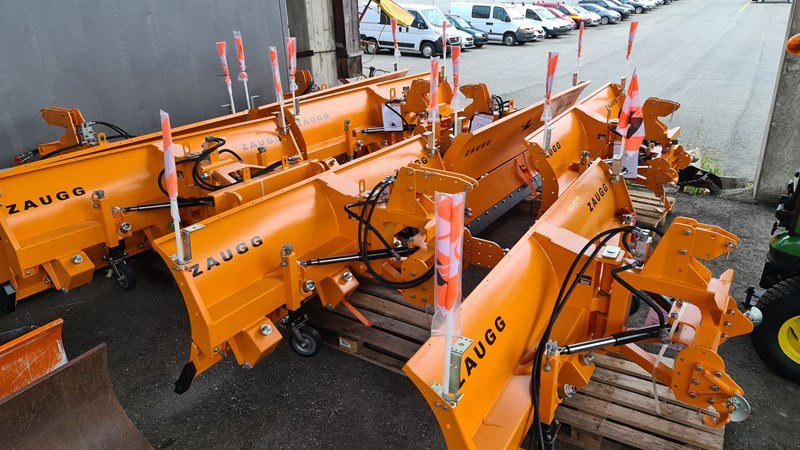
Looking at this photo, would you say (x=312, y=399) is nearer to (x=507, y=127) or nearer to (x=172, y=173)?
(x=172, y=173)

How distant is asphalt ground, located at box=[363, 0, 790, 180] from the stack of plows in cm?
324

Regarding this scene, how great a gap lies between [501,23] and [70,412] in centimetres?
2249

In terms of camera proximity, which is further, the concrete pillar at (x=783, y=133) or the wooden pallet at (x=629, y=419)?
the concrete pillar at (x=783, y=133)

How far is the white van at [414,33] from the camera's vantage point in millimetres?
18719

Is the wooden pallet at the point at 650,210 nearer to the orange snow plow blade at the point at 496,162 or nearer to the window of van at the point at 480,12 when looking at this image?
the orange snow plow blade at the point at 496,162

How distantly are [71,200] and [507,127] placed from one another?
13.4 ft

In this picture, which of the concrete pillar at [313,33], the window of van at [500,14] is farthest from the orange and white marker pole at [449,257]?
the window of van at [500,14]

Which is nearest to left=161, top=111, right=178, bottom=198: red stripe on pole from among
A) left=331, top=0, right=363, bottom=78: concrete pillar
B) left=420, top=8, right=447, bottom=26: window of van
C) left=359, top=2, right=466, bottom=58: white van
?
left=331, top=0, right=363, bottom=78: concrete pillar

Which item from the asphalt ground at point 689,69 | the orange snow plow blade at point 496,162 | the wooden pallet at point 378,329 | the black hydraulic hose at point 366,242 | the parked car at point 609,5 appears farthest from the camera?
the parked car at point 609,5

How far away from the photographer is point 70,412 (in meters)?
2.64

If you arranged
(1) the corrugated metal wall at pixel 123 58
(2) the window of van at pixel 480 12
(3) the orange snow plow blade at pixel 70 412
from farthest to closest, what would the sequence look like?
(2) the window of van at pixel 480 12, (1) the corrugated metal wall at pixel 123 58, (3) the orange snow plow blade at pixel 70 412

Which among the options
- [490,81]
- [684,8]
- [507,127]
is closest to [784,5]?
[684,8]

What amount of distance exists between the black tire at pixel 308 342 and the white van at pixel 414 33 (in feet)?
52.5

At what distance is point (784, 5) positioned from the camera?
111ft
